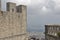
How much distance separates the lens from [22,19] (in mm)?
22625

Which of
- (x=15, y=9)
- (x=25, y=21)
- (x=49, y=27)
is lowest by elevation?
(x=49, y=27)

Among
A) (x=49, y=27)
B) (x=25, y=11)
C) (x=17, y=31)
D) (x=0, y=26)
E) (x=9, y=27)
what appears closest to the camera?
(x=0, y=26)

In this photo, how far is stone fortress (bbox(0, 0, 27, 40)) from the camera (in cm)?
1823

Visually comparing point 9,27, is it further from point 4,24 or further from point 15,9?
point 15,9

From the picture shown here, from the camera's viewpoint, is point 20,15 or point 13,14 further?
point 20,15

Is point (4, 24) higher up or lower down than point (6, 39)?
higher up

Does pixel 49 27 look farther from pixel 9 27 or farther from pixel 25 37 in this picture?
pixel 9 27

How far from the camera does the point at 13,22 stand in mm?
20312

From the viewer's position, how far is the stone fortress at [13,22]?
1823 cm

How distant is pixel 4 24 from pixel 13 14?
211cm

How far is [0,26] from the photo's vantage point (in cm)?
1777

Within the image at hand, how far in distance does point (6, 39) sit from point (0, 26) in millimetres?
1733

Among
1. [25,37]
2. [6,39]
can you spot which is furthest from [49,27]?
[6,39]

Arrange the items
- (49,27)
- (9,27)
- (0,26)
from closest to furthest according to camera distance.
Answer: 1. (0,26)
2. (9,27)
3. (49,27)
